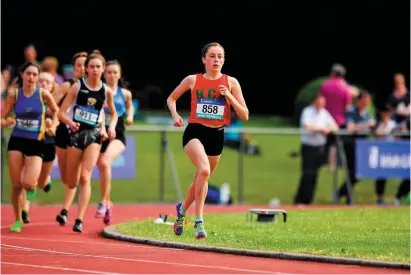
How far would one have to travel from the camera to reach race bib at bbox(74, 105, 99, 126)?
16688 mm

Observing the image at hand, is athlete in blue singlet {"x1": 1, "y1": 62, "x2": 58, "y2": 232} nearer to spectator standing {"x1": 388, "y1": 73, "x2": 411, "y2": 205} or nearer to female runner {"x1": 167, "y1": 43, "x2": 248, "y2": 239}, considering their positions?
female runner {"x1": 167, "y1": 43, "x2": 248, "y2": 239}

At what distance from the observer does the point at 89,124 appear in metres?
16.7

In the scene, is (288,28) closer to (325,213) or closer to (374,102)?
(374,102)

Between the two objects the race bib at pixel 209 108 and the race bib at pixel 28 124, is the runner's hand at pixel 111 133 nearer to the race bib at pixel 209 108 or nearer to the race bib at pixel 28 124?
the race bib at pixel 28 124

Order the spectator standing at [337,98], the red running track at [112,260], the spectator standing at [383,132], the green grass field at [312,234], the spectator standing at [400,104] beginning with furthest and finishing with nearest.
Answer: the spectator standing at [400,104] < the spectator standing at [337,98] < the spectator standing at [383,132] < the green grass field at [312,234] < the red running track at [112,260]

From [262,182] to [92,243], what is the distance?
12.1 m

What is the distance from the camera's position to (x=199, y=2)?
3822 centimetres

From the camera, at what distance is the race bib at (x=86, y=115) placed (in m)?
16.7

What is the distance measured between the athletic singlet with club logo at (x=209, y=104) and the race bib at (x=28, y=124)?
277 centimetres

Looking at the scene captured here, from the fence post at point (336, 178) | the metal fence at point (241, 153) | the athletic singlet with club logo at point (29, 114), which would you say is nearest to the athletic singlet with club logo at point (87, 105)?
the athletic singlet with club logo at point (29, 114)

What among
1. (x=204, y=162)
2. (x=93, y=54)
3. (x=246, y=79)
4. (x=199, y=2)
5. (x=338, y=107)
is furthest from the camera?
(x=246, y=79)

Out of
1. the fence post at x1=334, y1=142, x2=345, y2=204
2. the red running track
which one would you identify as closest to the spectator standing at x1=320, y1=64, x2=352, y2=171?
the fence post at x1=334, y1=142, x2=345, y2=204

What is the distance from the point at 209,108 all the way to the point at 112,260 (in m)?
2.79

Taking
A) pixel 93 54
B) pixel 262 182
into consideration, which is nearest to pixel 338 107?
pixel 262 182
